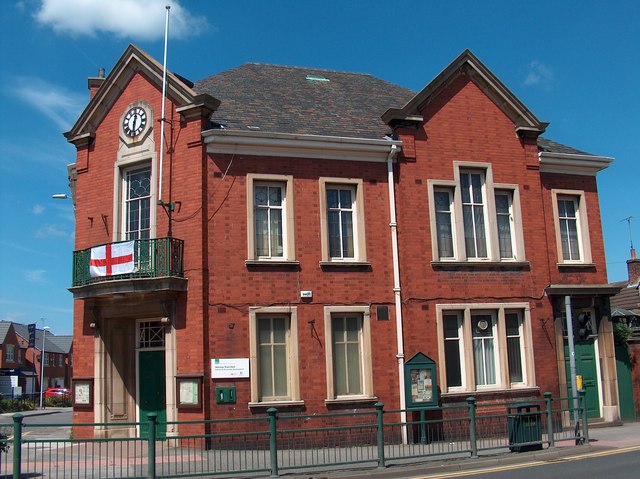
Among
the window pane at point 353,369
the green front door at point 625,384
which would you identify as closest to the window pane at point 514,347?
the green front door at point 625,384

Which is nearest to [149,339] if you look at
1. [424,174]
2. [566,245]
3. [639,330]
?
[424,174]

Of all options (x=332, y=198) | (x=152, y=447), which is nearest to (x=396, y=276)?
(x=332, y=198)

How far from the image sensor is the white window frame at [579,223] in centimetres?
2003

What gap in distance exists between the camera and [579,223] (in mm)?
20547

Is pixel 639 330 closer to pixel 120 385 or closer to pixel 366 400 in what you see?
pixel 366 400

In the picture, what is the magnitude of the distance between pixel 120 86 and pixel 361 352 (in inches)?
369

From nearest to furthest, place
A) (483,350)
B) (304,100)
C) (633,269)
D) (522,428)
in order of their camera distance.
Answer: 1. (522,428)
2. (483,350)
3. (304,100)
4. (633,269)

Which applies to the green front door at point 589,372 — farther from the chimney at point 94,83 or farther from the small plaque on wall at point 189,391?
the chimney at point 94,83

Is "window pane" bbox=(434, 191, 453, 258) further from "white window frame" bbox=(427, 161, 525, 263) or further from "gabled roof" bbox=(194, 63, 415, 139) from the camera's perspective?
"gabled roof" bbox=(194, 63, 415, 139)

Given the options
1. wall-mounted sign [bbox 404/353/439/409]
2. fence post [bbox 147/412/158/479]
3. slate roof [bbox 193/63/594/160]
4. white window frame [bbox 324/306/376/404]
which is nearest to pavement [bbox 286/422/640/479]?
fence post [bbox 147/412/158/479]

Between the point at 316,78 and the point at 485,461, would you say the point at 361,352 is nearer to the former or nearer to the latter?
the point at 485,461

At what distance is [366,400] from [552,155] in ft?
29.2

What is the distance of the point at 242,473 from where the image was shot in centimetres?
1161

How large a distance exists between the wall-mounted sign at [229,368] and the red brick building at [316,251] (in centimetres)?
3
